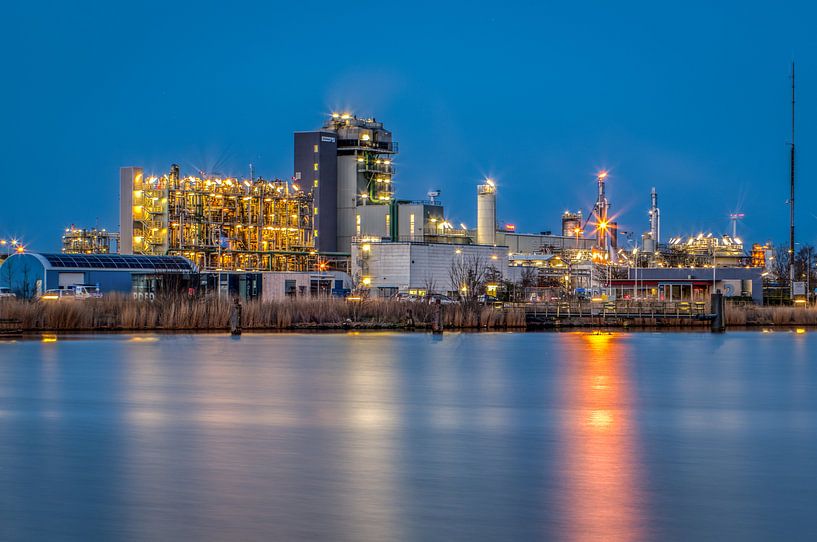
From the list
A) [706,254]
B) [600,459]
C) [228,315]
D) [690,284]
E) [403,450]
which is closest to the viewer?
[600,459]

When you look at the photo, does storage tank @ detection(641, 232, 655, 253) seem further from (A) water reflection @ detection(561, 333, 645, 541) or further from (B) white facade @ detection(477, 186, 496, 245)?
(A) water reflection @ detection(561, 333, 645, 541)

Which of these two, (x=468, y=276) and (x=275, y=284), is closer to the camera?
(x=468, y=276)

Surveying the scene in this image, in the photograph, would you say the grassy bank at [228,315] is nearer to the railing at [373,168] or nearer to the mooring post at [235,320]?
the mooring post at [235,320]

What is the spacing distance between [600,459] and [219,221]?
67280 mm

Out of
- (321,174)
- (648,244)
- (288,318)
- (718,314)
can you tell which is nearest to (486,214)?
(321,174)

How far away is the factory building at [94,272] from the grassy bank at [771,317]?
29813 mm

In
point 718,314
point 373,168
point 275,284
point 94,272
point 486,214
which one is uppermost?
point 373,168

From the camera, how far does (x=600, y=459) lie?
609 inches

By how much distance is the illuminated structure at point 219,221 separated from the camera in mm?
77625

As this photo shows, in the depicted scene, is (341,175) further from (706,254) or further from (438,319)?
(438,319)

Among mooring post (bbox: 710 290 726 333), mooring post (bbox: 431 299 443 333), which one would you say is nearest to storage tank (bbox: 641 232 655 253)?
mooring post (bbox: 710 290 726 333)

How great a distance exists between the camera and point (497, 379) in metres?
28.4

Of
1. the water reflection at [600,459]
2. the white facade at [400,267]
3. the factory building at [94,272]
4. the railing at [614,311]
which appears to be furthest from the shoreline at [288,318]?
the water reflection at [600,459]

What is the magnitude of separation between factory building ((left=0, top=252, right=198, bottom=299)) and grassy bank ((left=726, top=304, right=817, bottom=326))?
29.8m
